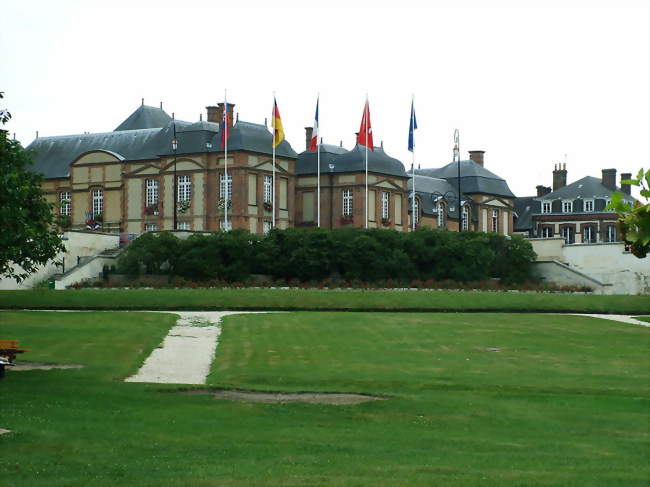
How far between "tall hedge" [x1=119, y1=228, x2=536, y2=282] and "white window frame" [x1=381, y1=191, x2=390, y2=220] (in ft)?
56.5

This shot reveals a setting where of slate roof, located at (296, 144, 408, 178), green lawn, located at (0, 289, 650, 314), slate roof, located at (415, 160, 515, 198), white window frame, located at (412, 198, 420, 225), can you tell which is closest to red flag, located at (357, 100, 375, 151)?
slate roof, located at (296, 144, 408, 178)

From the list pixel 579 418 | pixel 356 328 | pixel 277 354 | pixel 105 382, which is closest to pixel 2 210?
pixel 105 382

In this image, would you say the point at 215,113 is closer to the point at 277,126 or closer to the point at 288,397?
the point at 277,126

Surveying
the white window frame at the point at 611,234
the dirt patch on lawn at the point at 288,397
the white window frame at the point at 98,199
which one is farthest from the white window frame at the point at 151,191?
the dirt patch on lawn at the point at 288,397

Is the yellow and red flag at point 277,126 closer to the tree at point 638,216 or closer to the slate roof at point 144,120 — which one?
the slate roof at point 144,120

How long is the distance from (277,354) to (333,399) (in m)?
9.37

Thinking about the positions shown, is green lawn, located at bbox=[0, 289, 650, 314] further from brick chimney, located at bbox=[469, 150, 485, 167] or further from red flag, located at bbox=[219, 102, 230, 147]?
brick chimney, located at bbox=[469, 150, 485, 167]

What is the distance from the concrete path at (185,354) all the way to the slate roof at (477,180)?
1971 inches

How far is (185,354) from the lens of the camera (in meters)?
31.1

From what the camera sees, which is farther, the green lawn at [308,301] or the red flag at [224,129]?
the red flag at [224,129]

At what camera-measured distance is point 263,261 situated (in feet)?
196

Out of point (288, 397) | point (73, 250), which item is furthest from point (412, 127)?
point (288, 397)

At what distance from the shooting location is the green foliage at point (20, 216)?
23750 mm

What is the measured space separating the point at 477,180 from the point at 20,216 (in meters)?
69.1
